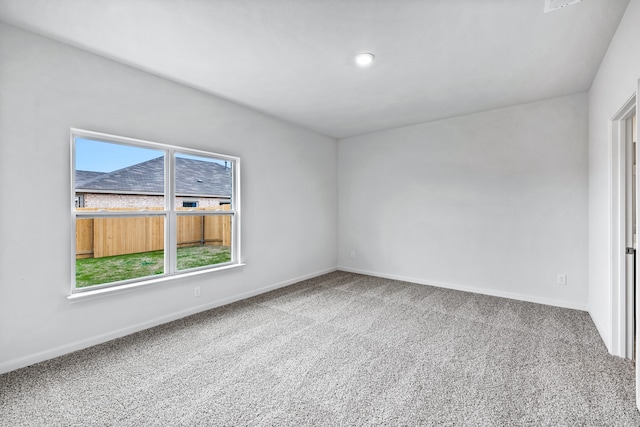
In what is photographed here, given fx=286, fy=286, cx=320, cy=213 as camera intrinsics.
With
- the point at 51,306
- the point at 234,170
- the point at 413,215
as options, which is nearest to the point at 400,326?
the point at 413,215

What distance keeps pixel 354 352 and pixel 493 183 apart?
309 centimetres

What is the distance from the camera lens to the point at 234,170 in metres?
3.86

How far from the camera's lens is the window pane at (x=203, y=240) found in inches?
133

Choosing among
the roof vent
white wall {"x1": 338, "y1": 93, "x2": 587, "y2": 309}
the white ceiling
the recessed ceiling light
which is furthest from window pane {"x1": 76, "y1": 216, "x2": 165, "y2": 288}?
the roof vent

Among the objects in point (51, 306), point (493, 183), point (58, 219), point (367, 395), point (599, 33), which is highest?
point (599, 33)

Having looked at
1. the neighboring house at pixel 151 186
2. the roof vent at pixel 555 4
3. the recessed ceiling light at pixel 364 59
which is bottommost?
the neighboring house at pixel 151 186

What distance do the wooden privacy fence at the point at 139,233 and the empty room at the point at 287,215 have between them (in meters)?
0.02

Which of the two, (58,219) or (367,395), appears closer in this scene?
(367,395)

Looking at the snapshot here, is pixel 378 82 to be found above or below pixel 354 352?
above

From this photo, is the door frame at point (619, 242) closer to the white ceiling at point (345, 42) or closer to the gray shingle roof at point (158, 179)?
the white ceiling at point (345, 42)

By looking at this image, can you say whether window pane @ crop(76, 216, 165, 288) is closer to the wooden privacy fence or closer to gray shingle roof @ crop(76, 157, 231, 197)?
the wooden privacy fence

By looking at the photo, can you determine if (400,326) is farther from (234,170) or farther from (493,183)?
(234,170)

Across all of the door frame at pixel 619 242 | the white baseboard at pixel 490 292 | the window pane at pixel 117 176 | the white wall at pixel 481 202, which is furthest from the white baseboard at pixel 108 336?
the door frame at pixel 619 242

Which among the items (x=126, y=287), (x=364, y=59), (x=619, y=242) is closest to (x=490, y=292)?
(x=619, y=242)
